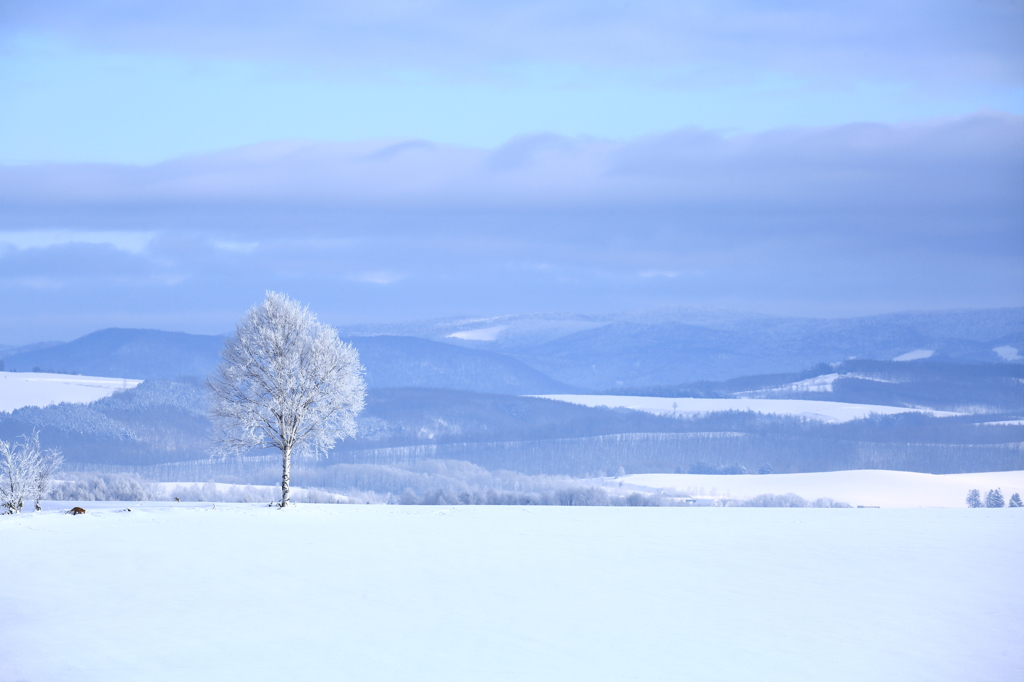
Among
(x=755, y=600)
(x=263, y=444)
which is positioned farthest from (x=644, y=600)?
(x=263, y=444)

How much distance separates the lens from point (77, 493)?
60.2 m

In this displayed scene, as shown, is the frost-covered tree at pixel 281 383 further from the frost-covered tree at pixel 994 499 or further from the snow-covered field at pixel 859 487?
the frost-covered tree at pixel 994 499

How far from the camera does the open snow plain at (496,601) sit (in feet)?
61.9

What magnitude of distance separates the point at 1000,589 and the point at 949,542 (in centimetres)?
994

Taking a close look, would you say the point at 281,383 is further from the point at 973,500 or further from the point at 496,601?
the point at 973,500

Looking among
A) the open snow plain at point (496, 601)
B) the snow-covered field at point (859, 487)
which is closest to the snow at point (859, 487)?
the snow-covered field at point (859, 487)

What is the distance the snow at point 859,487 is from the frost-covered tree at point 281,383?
81.7 m

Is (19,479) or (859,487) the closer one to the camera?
(19,479)

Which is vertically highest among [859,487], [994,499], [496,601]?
[496,601]

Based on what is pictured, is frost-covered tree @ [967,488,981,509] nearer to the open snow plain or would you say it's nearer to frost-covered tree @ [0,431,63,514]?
the open snow plain

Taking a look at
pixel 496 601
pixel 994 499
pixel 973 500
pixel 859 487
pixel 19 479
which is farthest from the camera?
pixel 859 487

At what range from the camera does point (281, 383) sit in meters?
42.4

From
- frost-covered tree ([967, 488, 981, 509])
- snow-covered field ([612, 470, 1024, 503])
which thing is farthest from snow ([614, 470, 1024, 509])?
frost-covered tree ([967, 488, 981, 509])

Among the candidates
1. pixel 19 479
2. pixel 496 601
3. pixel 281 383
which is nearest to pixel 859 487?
pixel 281 383
